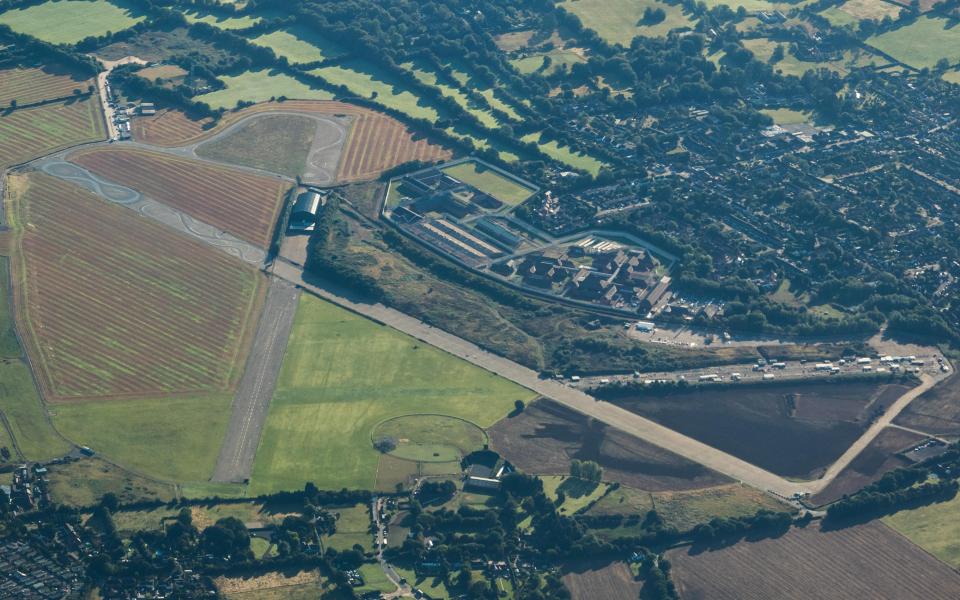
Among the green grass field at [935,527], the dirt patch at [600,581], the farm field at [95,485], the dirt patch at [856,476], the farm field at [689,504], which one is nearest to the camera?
the dirt patch at [600,581]

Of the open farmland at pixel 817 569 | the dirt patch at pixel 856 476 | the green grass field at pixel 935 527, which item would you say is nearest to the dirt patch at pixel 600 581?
the open farmland at pixel 817 569

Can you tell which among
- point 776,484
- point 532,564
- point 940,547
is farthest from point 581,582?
point 940,547

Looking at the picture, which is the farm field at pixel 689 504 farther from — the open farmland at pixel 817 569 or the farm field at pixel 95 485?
the farm field at pixel 95 485

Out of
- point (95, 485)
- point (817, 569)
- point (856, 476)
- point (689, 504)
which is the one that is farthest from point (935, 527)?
point (95, 485)

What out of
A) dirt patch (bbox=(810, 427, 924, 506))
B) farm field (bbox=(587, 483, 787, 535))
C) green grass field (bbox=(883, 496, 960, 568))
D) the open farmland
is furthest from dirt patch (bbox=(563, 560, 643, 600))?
green grass field (bbox=(883, 496, 960, 568))

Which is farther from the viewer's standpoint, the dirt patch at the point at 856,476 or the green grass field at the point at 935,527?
the dirt patch at the point at 856,476

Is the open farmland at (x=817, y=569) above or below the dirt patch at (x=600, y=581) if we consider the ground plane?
above

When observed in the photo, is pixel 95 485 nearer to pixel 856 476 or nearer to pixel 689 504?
pixel 689 504
